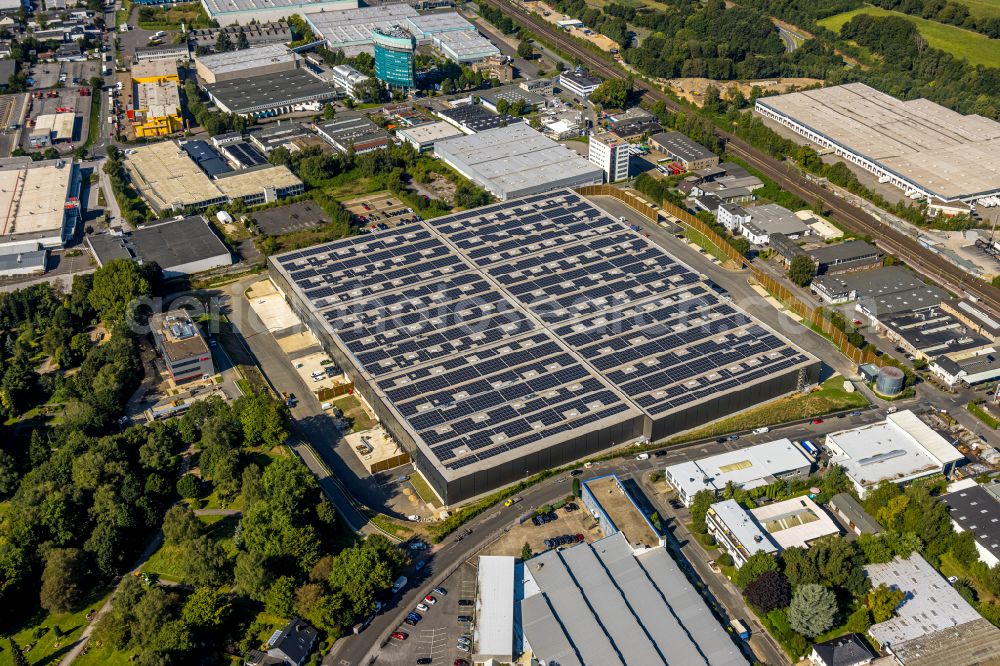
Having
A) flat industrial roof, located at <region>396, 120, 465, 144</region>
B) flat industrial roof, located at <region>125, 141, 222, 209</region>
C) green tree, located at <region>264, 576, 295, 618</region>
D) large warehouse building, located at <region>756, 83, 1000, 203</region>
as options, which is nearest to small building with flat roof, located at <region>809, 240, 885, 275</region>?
large warehouse building, located at <region>756, 83, 1000, 203</region>

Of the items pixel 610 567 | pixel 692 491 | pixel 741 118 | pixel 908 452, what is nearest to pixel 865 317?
pixel 908 452

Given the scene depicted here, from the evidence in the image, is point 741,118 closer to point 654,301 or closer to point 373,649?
point 654,301

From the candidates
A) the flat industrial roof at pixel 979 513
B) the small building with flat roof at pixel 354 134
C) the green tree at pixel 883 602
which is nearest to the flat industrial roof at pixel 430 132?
the small building with flat roof at pixel 354 134

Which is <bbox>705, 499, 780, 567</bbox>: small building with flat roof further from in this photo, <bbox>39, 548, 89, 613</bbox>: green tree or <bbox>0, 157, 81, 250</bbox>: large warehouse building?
<bbox>0, 157, 81, 250</bbox>: large warehouse building

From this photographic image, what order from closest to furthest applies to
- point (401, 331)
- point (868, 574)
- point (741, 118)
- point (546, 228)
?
point (868, 574) < point (401, 331) < point (546, 228) < point (741, 118)

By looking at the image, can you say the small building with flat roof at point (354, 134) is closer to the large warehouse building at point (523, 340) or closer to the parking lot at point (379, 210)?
the parking lot at point (379, 210)
